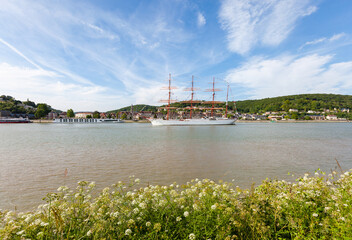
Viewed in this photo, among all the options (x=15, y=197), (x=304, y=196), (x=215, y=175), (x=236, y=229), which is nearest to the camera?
(x=236, y=229)

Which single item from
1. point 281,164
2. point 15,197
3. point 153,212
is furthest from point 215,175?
point 15,197

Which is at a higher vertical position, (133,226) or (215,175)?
(133,226)

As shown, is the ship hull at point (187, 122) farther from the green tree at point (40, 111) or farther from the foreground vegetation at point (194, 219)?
the green tree at point (40, 111)

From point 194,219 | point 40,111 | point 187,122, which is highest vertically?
point 40,111

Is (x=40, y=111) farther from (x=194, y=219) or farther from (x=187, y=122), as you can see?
(x=194, y=219)

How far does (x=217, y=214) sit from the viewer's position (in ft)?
11.6

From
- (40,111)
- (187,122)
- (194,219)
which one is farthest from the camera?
(40,111)

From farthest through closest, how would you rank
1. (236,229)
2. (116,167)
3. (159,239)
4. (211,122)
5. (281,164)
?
(211,122), (281,164), (116,167), (236,229), (159,239)

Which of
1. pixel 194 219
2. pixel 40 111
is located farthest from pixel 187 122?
pixel 40 111

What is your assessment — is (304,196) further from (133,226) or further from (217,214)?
(133,226)

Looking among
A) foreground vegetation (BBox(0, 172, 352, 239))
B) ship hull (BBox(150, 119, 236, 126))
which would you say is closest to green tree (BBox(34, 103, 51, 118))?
ship hull (BBox(150, 119, 236, 126))

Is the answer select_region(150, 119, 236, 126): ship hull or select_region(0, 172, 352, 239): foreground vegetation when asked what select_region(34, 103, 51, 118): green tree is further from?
select_region(0, 172, 352, 239): foreground vegetation

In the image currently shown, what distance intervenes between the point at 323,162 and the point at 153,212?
14.2m

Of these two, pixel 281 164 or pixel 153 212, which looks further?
pixel 281 164
